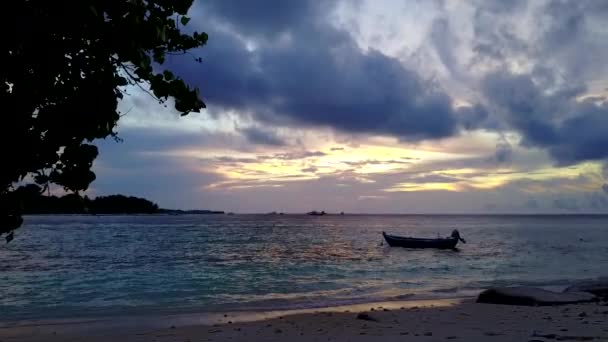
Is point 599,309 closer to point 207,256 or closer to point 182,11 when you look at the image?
point 182,11

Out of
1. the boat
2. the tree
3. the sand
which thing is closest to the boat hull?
the boat

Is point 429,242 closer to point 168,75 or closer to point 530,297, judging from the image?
point 530,297

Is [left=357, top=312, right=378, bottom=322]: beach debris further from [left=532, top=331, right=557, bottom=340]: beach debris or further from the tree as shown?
the tree

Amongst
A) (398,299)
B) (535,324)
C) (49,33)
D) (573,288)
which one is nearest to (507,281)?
(573,288)

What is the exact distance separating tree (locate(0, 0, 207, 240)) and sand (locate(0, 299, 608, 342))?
8.00 meters

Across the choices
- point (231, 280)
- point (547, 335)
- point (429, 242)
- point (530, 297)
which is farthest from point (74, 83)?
point (429, 242)

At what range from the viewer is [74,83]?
4.39 meters

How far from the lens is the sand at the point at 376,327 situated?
11.1 meters

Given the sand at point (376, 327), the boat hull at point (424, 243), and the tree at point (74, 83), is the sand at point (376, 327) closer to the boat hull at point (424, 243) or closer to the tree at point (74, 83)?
the tree at point (74, 83)

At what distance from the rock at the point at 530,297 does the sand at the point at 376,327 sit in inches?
29.2

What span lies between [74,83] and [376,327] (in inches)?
404

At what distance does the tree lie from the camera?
4266 millimetres

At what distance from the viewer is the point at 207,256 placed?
4400cm

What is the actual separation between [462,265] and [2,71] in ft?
119
